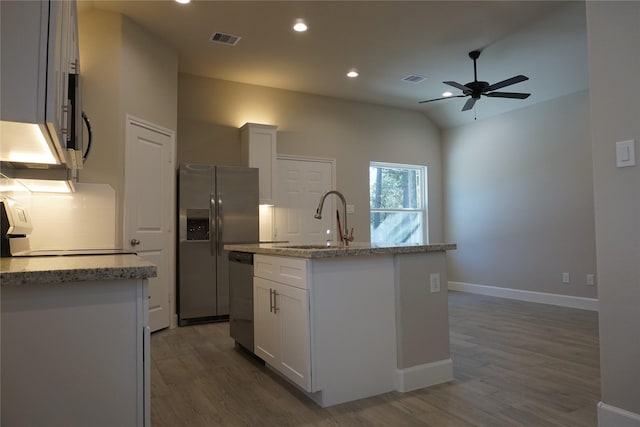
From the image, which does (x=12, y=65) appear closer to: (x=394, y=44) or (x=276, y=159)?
(x=394, y=44)

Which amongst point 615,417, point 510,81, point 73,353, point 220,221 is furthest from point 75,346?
point 510,81

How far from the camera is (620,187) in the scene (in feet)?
6.28

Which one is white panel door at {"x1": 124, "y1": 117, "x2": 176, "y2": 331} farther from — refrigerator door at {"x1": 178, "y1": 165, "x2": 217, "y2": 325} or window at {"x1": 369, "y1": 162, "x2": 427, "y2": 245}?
window at {"x1": 369, "y1": 162, "x2": 427, "y2": 245}

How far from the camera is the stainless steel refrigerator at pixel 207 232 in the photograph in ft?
14.9

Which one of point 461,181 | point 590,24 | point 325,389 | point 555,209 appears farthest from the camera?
point 461,181

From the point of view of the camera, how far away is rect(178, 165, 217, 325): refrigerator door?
4535 mm

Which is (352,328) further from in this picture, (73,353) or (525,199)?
(525,199)

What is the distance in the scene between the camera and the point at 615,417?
189 centimetres

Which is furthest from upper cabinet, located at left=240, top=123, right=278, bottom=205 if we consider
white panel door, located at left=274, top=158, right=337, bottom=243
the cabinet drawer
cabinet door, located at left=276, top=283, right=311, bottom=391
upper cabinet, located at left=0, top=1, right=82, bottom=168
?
upper cabinet, located at left=0, top=1, right=82, bottom=168

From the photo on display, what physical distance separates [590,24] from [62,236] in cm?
361

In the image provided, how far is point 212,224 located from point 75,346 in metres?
3.52

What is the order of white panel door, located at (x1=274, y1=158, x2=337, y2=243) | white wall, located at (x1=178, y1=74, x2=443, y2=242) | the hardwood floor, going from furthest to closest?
white panel door, located at (x1=274, y1=158, x2=337, y2=243)
white wall, located at (x1=178, y1=74, x2=443, y2=242)
the hardwood floor

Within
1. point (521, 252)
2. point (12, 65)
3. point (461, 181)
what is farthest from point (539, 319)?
point (12, 65)

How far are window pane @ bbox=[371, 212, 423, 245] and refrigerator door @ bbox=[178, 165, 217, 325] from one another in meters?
2.94
